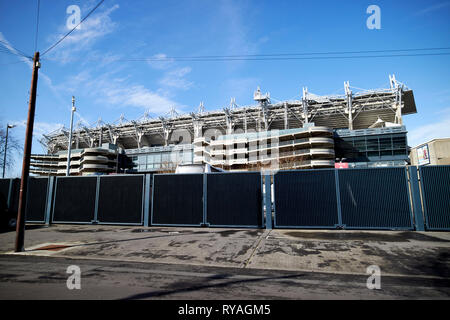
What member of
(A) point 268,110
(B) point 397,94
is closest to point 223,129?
(A) point 268,110

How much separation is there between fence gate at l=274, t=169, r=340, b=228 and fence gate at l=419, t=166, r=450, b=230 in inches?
156

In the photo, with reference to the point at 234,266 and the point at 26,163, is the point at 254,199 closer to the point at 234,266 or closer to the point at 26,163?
the point at 234,266

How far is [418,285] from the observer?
4871 mm

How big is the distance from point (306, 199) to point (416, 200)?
4940 millimetres

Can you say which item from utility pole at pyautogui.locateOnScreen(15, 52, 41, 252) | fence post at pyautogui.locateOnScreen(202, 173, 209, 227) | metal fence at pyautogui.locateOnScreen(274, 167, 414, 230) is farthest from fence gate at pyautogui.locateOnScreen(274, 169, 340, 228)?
utility pole at pyautogui.locateOnScreen(15, 52, 41, 252)

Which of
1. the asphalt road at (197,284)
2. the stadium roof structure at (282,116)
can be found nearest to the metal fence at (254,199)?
the asphalt road at (197,284)

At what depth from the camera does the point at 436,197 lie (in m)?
10.7

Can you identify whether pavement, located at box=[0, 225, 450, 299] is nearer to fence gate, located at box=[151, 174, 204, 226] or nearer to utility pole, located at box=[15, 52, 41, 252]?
utility pole, located at box=[15, 52, 41, 252]

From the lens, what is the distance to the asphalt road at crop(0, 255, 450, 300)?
430cm

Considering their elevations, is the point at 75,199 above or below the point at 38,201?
above

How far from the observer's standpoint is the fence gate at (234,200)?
12.5 m

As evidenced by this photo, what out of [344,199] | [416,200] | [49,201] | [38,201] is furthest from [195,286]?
[38,201]

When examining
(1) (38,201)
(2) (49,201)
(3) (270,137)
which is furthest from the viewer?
(3) (270,137)
